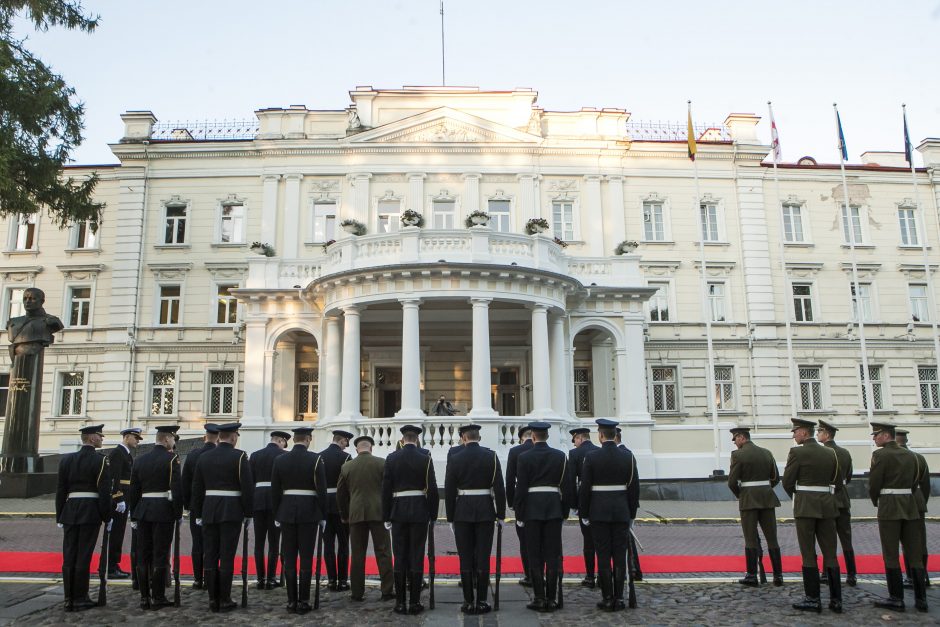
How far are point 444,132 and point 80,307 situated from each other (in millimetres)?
16760

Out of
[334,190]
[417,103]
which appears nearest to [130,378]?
[334,190]

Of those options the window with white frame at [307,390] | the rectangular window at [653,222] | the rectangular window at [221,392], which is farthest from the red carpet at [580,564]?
the rectangular window at [653,222]

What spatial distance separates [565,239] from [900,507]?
22.2 metres

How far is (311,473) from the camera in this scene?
901cm

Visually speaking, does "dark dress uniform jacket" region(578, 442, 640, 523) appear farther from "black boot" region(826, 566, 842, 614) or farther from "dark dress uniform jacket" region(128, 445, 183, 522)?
"dark dress uniform jacket" region(128, 445, 183, 522)

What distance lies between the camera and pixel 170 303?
30047 millimetres

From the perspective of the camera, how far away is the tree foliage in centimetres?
1858

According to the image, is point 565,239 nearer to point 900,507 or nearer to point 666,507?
point 666,507

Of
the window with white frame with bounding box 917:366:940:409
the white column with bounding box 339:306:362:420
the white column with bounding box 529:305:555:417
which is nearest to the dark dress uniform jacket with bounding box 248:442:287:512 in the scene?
the white column with bounding box 339:306:362:420

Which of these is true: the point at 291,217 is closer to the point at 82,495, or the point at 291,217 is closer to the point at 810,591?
the point at 82,495

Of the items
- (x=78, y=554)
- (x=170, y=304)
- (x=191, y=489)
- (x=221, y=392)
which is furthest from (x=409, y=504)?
(x=170, y=304)

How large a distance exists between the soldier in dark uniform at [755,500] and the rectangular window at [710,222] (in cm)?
2222

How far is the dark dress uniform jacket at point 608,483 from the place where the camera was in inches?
343

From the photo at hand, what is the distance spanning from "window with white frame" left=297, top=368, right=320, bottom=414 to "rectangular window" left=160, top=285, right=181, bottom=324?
19.5ft
